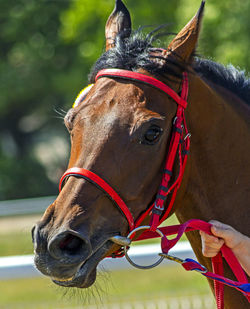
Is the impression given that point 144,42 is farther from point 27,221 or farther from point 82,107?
point 27,221

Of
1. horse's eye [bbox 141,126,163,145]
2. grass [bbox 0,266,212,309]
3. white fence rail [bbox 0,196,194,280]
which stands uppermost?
horse's eye [bbox 141,126,163,145]

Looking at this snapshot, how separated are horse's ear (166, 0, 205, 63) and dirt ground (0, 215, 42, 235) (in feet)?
34.6

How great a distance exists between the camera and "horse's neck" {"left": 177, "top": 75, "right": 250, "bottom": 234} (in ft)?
9.59

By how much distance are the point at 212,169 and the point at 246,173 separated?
0.22 metres

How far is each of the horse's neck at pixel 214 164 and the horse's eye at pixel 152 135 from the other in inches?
11.6

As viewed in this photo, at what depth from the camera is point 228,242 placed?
2.81 m

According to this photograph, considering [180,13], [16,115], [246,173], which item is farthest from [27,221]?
[16,115]

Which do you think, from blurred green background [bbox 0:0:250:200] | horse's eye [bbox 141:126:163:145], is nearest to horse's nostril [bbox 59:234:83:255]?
horse's eye [bbox 141:126:163:145]

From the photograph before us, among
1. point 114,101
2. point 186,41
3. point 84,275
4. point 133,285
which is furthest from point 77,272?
point 133,285

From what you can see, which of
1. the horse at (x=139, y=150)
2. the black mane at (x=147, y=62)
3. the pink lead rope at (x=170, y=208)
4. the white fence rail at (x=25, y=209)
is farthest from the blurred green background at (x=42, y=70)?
the pink lead rope at (x=170, y=208)

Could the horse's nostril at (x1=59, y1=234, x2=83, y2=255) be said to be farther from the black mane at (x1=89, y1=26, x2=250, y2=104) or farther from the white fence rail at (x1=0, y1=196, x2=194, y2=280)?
the white fence rail at (x1=0, y1=196, x2=194, y2=280)

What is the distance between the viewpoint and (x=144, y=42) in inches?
116

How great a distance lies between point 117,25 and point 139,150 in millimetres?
962

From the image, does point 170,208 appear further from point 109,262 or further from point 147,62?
point 109,262
